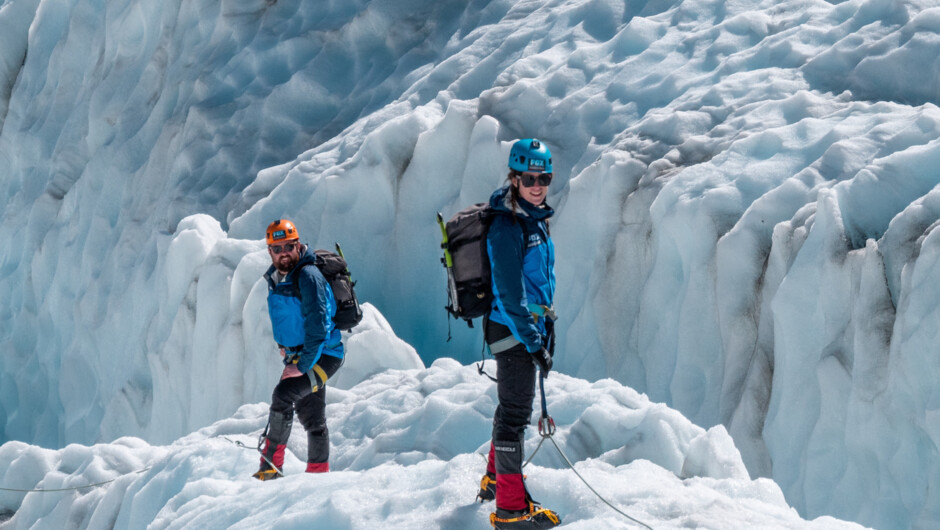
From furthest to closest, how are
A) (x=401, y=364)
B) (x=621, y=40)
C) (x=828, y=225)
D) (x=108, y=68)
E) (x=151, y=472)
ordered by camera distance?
(x=108, y=68)
(x=621, y=40)
(x=401, y=364)
(x=828, y=225)
(x=151, y=472)

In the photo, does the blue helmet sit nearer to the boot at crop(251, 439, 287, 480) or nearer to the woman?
the woman

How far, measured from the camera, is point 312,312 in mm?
6441

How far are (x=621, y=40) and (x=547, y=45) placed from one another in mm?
1160

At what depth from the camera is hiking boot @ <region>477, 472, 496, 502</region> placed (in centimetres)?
502

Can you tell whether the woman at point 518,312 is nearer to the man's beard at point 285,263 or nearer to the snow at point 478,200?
the snow at point 478,200

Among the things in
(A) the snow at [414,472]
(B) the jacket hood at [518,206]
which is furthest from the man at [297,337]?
(B) the jacket hood at [518,206]

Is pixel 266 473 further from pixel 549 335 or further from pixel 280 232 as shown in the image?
pixel 549 335

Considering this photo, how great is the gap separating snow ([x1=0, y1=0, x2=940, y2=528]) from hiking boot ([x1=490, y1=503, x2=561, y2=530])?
0.16 meters

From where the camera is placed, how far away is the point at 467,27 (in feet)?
46.1

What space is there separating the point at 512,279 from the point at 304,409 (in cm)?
272

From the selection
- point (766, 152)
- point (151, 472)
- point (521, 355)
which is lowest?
point (151, 472)

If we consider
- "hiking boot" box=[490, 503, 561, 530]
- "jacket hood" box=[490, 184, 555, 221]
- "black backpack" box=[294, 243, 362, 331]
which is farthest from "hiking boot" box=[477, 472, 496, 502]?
"black backpack" box=[294, 243, 362, 331]

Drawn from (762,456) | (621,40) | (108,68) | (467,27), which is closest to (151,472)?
(762,456)

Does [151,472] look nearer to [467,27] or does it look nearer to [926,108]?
[926,108]
